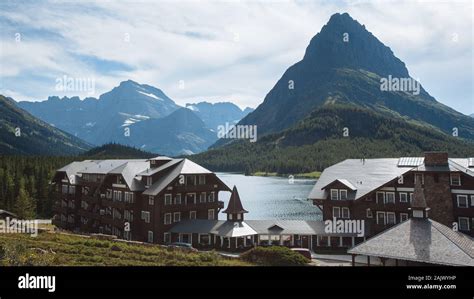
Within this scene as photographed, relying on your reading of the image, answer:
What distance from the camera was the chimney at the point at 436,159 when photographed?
56.4m

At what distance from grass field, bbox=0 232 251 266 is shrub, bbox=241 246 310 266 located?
5.27 ft

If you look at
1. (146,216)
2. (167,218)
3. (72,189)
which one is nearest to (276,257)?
(167,218)

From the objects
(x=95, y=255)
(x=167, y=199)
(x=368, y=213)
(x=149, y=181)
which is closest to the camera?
(x=95, y=255)

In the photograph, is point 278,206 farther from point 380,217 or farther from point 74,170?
point 380,217

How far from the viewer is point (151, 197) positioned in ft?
214

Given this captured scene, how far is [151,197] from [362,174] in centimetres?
3125

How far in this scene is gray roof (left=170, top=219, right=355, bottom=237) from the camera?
5884 centimetres

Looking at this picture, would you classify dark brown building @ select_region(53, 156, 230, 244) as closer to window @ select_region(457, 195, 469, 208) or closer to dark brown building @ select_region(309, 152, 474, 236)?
dark brown building @ select_region(309, 152, 474, 236)

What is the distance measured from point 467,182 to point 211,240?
1337 inches

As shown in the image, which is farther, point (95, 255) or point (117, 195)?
point (117, 195)

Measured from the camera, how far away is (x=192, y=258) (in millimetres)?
43844

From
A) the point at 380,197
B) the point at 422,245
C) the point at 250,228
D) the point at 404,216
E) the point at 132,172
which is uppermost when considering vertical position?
the point at 132,172
